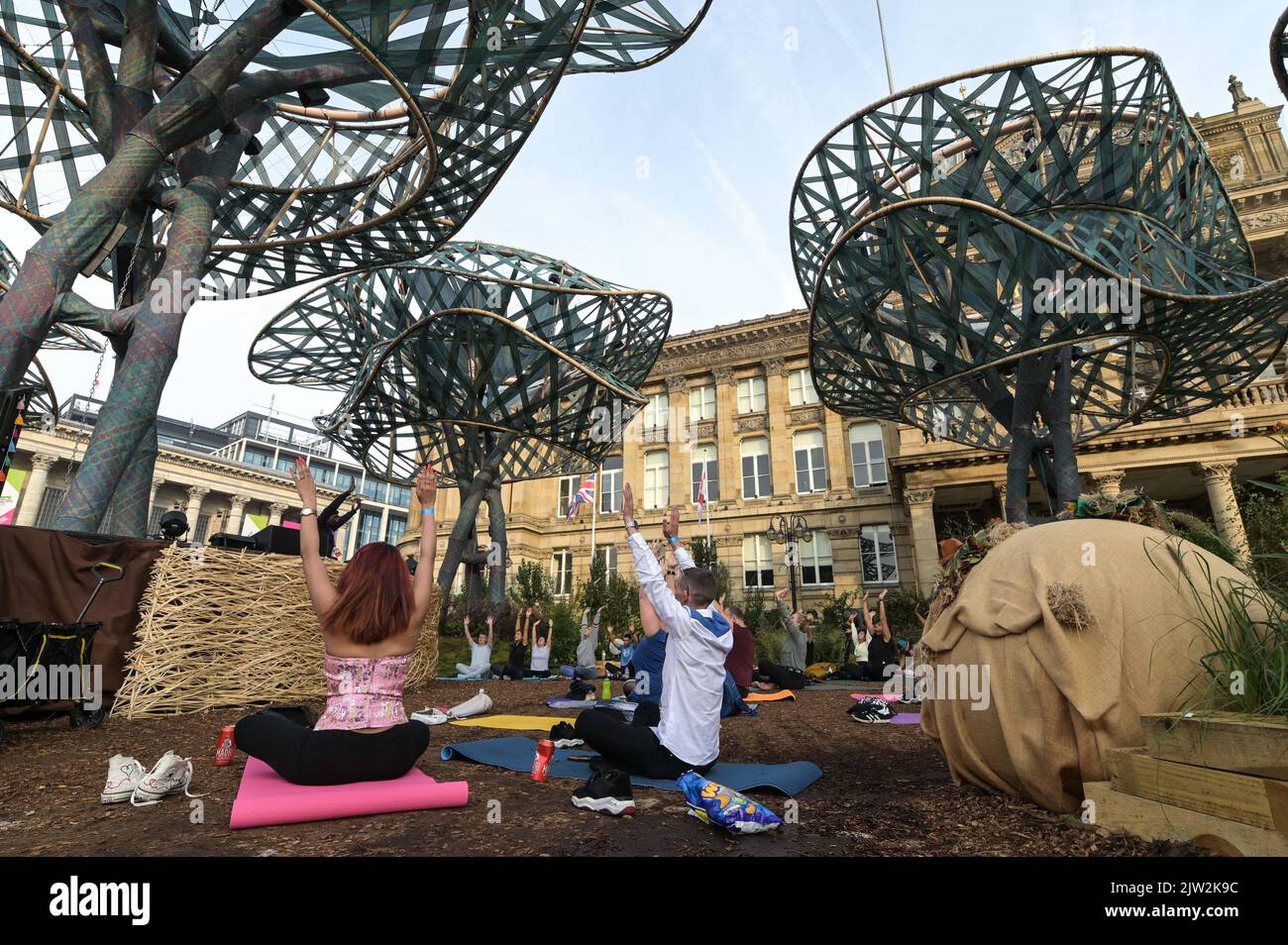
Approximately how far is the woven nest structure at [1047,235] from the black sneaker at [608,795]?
987 cm

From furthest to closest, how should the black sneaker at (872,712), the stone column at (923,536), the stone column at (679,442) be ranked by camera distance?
the stone column at (679,442) < the stone column at (923,536) < the black sneaker at (872,712)

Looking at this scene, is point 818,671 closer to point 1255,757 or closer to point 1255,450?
point 1255,757

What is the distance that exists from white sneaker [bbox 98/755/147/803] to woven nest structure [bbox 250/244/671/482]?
40.6ft

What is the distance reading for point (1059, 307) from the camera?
452 inches

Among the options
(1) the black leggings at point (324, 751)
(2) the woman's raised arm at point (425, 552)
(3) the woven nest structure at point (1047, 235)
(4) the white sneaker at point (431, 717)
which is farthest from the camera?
(3) the woven nest structure at point (1047, 235)

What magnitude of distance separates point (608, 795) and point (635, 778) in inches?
40.2

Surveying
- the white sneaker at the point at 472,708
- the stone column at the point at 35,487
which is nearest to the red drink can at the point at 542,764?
the white sneaker at the point at 472,708

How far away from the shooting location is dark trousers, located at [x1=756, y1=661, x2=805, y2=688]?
41.8ft

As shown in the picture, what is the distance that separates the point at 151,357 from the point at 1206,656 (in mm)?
12683

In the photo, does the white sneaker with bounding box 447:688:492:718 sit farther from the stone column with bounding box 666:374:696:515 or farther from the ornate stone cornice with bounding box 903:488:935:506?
the stone column with bounding box 666:374:696:515

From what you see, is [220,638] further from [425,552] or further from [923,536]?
[923,536]

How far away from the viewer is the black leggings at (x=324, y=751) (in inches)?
128

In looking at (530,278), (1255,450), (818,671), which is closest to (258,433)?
(530,278)

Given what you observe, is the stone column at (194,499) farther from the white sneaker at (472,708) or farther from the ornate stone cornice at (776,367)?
the white sneaker at (472,708)
